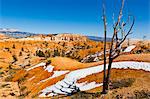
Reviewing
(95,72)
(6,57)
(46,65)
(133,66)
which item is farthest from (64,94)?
(6,57)

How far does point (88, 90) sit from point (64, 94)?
3097 millimetres

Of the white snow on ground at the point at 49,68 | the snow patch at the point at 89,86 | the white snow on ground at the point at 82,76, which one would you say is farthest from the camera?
the white snow on ground at the point at 49,68

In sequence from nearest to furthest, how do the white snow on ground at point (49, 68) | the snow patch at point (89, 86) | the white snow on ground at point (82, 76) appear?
the snow patch at point (89, 86)
the white snow on ground at point (82, 76)
the white snow on ground at point (49, 68)

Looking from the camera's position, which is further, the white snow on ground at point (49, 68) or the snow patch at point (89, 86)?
the white snow on ground at point (49, 68)

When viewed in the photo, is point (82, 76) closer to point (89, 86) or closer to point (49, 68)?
point (89, 86)

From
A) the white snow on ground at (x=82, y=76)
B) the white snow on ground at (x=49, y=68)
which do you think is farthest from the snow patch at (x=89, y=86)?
the white snow on ground at (x=49, y=68)

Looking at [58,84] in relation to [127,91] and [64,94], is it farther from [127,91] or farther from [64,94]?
[127,91]

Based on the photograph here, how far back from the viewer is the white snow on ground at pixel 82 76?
1428 inches

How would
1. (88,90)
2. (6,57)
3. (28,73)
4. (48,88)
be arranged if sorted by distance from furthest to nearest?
(6,57) < (28,73) < (48,88) < (88,90)

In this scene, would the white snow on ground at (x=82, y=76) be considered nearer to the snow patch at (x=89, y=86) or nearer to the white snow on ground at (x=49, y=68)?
the snow patch at (x=89, y=86)

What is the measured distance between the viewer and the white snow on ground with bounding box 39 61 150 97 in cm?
3628

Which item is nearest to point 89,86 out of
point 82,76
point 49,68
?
point 82,76

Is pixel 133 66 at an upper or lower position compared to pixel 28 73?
upper

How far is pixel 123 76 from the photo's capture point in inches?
1388
